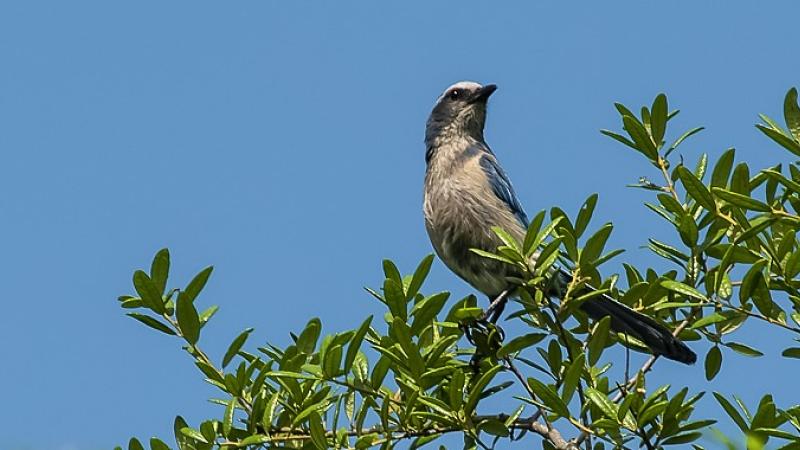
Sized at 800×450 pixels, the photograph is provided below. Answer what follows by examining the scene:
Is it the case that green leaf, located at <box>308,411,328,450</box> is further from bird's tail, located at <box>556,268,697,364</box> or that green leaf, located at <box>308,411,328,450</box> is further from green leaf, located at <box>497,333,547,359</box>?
bird's tail, located at <box>556,268,697,364</box>

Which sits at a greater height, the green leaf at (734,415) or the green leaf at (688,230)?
the green leaf at (688,230)

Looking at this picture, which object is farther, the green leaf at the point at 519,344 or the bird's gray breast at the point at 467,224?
the bird's gray breast at the point at 467,224

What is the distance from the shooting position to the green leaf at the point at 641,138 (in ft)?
13.8

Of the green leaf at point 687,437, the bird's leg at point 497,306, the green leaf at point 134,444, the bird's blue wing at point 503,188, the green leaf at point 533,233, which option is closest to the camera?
the green leaf at point 687,437

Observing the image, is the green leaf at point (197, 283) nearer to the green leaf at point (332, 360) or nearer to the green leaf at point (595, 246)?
the green leaf at point (332, 360)

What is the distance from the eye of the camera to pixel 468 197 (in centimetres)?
612

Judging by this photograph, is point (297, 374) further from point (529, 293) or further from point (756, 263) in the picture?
point (756, 263)

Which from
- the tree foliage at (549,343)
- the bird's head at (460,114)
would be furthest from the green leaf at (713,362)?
the bird's head at (460,114)

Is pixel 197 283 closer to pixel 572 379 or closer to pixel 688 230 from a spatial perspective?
pixel 572 379

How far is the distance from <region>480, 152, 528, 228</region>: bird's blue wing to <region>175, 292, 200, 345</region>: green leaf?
2.57 metres

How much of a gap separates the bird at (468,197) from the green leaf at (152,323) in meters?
1.66

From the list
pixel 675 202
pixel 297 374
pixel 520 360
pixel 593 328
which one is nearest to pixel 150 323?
pixel 297 374

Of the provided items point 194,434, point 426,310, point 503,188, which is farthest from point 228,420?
point 503,188

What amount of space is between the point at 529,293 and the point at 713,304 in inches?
24.3
